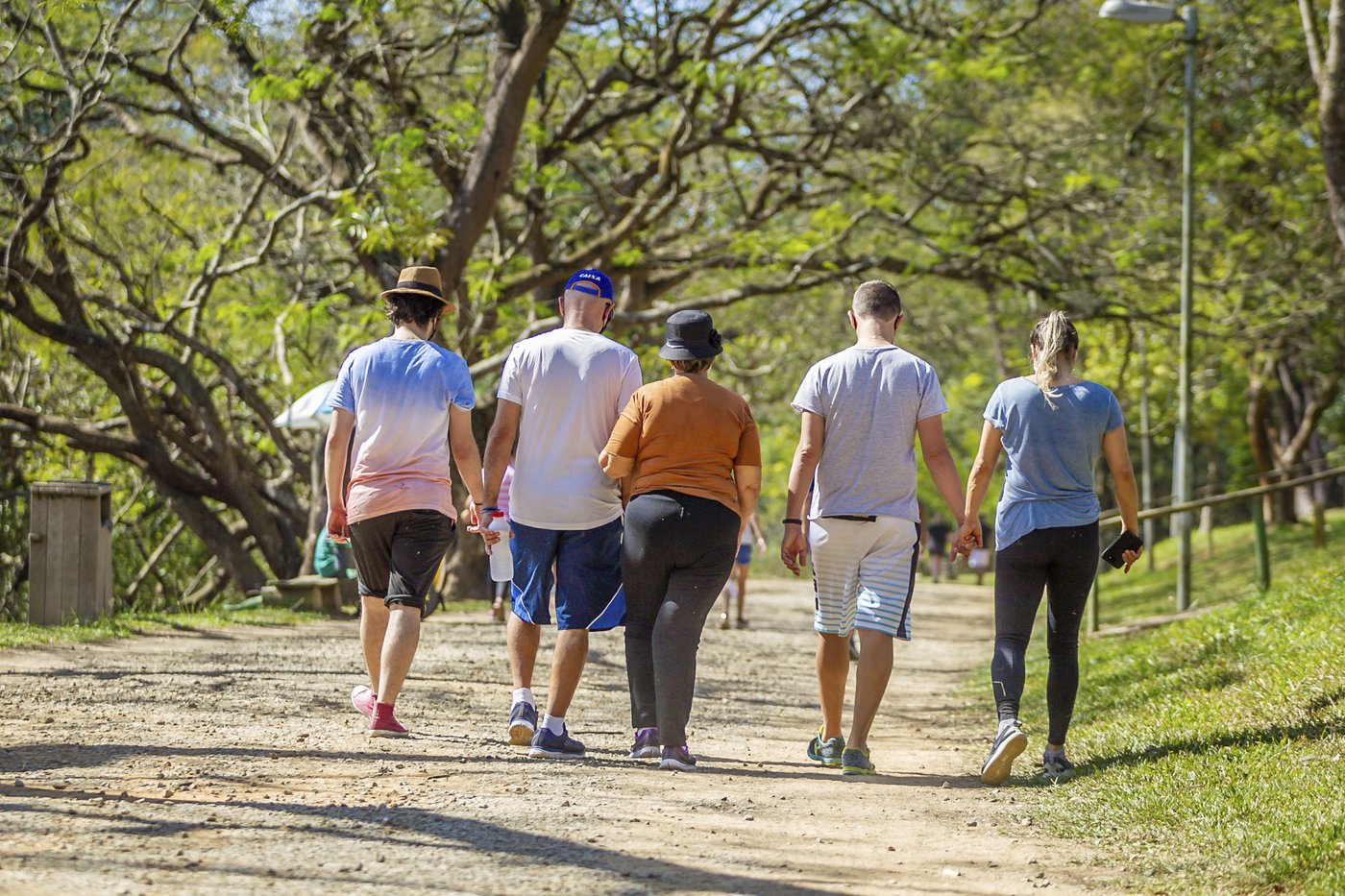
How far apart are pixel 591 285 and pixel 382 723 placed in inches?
82.9

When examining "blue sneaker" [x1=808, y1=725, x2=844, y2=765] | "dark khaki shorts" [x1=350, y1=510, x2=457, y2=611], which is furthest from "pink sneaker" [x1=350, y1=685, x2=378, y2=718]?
"blue sneaker" [x1=808, y1=725, x2=844, y2=765]

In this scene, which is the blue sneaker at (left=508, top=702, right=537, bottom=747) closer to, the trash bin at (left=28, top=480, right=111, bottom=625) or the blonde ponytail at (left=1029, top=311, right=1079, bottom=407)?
the blonde ponytail at (left=1029, top=311, right=1079, bottom=407)

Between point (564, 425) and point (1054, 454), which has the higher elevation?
point (564, 425)

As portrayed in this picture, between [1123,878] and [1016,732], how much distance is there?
154 cm

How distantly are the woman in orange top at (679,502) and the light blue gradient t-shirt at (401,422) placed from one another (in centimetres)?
77

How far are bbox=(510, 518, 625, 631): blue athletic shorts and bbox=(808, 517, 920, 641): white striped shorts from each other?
2.83 ft

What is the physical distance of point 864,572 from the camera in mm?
6461

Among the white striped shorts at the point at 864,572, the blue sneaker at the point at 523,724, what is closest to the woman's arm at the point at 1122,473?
the white striped shorts at the point at 864,572

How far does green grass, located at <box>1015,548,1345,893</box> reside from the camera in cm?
466

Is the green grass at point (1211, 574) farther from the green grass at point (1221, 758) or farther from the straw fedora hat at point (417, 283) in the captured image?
the straw fedora hat at point (417, 283)

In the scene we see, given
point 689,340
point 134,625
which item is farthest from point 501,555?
point 134,625

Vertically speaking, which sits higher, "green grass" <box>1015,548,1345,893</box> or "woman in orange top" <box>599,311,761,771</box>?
"woman in orange top" <box>599,311,761,771</box>

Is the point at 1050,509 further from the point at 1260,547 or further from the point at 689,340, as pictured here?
the point at 1260,547

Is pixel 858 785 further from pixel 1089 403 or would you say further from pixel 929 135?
pixel 929 135
